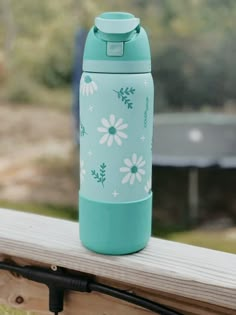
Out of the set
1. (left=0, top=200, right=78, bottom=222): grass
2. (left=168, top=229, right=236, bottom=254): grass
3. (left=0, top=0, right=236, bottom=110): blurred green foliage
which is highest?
(left=0, top=0, right=236, bottom=110): blurred green foliage

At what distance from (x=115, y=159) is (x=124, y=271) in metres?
0.13

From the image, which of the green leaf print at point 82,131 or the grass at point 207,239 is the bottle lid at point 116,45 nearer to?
the green leaf print at point 82,131

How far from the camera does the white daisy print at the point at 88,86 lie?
0.69m

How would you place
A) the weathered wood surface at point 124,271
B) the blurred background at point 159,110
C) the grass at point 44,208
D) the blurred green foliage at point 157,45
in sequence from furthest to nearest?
the blurred green foliage at point 157,45 → the blurred background at point 159,110 → the grass at point 44,208 → the weathered wood surface at point 124,271

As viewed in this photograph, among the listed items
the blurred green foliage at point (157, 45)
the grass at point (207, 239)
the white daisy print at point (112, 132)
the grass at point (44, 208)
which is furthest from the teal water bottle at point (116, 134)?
the blurred green foliage at point (157, 45)

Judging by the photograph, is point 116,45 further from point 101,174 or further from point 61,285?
point 61,285

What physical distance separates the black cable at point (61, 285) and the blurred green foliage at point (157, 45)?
19.8ft

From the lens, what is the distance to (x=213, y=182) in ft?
15.7

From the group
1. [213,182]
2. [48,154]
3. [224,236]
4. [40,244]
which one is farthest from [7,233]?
[48,154]

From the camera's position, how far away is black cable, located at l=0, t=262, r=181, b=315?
68cm

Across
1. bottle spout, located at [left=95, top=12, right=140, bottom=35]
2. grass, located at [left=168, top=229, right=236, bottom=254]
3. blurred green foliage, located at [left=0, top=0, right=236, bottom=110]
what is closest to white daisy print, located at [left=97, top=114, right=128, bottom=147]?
bottle spout, located at [left=95, top=12, right=140, bottom=35]

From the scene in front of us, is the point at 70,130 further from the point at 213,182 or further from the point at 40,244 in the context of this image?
the point at 40,244

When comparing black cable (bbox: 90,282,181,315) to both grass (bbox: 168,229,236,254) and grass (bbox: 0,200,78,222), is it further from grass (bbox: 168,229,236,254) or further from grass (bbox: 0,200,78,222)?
grass (bbox: 0,200,78,222)

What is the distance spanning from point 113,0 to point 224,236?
4.51 meters
